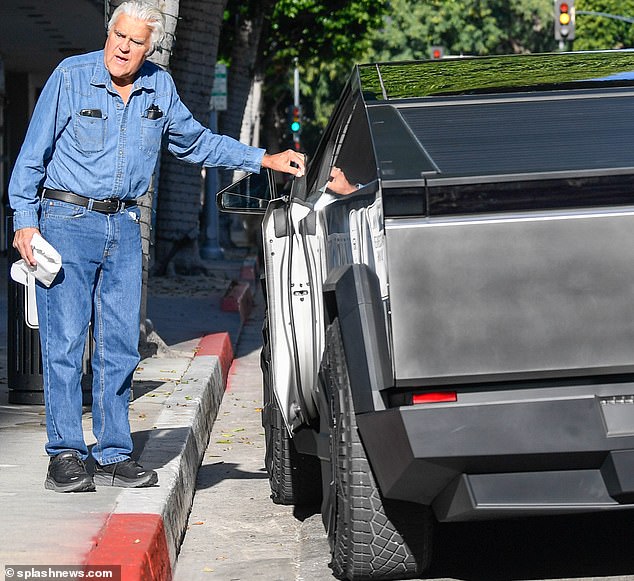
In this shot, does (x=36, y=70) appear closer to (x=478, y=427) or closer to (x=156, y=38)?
(x=156, y=38)

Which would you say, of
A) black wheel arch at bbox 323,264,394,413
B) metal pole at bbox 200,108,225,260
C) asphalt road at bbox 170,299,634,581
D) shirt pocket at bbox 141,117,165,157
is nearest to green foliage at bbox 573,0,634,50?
metal pole at bbox 200,108,225,260

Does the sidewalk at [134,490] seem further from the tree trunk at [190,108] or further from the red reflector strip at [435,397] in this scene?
the tree trunk at [190,108]

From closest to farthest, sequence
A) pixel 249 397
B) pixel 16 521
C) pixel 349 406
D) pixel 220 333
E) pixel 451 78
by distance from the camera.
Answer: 1. pixel 349 406
2. pixel 16 521
3. pixel 451 78
4. pixel 249 397
5. pixel 220 333

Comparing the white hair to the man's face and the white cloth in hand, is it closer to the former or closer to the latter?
the man's face

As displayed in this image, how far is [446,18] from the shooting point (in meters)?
56.7

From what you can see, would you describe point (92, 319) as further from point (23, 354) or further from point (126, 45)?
point (23, 354)

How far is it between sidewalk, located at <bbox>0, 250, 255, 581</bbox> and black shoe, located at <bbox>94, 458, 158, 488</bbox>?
0.19 feet

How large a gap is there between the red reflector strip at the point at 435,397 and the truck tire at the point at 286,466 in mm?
1781

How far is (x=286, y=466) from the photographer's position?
5.93 meters

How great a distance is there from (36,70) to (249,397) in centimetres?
1837

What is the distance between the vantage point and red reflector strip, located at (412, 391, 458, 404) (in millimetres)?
4008

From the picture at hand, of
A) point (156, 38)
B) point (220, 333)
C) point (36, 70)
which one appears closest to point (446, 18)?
point (36, 70)

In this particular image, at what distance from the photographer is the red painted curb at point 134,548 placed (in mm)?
4238

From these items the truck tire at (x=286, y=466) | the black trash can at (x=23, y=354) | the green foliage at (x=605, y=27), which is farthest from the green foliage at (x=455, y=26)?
the truck tire at (x=286, y=466)
